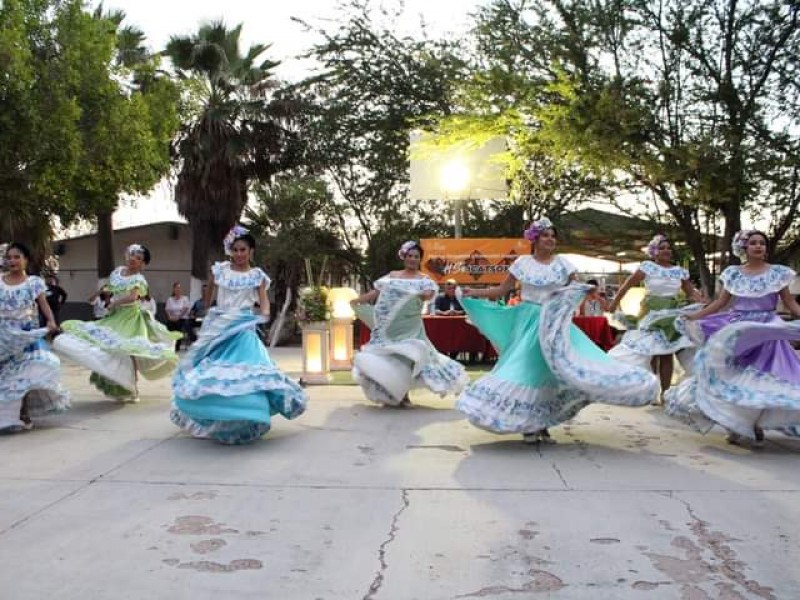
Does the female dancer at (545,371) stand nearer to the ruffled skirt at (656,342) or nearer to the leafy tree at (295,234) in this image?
the ruffled skirt at (656,342)

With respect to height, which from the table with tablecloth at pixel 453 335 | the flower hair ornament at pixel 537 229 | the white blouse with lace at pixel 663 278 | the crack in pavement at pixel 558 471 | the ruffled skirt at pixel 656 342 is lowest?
the crack in pavement at pixel 558 471

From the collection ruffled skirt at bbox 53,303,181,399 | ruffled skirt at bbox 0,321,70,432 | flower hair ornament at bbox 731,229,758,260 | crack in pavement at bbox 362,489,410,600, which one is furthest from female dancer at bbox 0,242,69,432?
flower hair ornament at bbox 731,229,758,260

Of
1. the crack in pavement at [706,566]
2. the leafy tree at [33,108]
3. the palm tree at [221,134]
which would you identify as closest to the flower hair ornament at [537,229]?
the crack in pavement at [706,566]

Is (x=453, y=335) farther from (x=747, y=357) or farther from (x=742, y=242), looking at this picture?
(x=747, y=357)

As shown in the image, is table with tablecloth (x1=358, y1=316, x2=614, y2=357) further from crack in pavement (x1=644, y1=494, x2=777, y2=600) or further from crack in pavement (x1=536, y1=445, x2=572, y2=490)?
crack in pavement (x1=644, y1=494, x2=777, y2=600)

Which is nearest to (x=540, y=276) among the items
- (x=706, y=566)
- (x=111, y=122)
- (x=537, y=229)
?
(x=537, y=229)

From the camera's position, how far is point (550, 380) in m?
6.57

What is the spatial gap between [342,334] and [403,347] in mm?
4581

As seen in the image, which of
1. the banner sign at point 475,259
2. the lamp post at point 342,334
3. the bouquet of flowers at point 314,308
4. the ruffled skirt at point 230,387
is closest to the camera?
the ruffled skirt at point 230,387

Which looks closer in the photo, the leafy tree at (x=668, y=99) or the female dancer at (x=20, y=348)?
the female dancer at (x=20, y=348)

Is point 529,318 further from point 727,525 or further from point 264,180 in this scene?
point 264,180

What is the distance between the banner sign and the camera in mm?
16250

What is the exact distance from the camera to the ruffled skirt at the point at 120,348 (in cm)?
865

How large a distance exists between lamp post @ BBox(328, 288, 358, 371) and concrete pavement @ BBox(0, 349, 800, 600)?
218 inches
